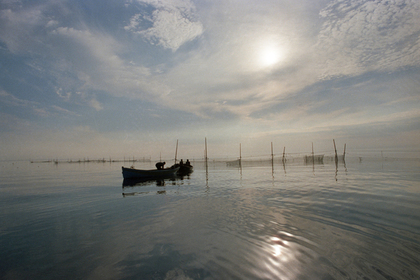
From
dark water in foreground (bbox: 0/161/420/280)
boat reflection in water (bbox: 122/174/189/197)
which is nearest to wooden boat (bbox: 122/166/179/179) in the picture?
boat reflection in water (bbox: 122/174/189/197)

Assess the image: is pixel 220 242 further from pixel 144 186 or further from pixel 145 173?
pixel 145 173

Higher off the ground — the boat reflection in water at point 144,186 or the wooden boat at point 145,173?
the wooden boat at point 145,173

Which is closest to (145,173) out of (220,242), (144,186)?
(144,186)

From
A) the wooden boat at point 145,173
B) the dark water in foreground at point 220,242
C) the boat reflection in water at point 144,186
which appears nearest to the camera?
the dark water in foreground at point 220,242

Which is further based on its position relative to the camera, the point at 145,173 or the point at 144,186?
the point at 145,173

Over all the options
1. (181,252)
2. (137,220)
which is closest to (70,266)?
(181,252)

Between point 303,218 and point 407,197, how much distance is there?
26.1ft

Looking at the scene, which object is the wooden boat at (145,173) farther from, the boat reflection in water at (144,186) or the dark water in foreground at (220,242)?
the dark water in foreground at (220,242)

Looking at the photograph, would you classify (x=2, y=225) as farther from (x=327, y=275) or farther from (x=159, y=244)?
(x=327, y=275)

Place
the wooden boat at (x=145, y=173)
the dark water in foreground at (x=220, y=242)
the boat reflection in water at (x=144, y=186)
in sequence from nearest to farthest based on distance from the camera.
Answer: the dark water in foreground at (x=220, y=242)
the boat reflection in water at (x=144, y=186)
the wooden boat at (x=145, y=173)

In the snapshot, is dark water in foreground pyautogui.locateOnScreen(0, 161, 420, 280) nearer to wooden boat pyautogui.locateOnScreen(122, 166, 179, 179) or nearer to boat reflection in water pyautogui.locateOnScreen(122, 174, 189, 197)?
boat reflection in water pyautogui.locateOnScreen(122, 174, 189, 197)

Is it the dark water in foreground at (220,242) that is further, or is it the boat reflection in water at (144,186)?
the boat reflection in water at (144,186)

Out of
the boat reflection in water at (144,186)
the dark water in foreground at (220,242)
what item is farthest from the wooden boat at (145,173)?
the dark water in foreground at (220,242)

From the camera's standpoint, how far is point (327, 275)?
3.92 metres
